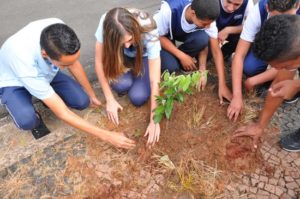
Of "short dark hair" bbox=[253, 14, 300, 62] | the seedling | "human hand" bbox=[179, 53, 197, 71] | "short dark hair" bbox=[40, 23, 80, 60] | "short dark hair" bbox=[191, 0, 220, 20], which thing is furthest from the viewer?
"human hand" bbox=[179, 53, 197, 71]

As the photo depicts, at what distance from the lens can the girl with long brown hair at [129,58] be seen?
2.26 m

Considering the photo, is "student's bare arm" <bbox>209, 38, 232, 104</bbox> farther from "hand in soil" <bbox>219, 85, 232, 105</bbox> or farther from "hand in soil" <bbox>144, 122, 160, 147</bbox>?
"hand in soil" <bbox>144, 122, 160, 147</bbox>

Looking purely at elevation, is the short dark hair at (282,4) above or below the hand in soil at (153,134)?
above

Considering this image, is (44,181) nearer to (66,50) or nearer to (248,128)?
(66,50)

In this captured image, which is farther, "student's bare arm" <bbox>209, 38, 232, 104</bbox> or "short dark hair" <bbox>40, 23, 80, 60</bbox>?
"student's bare arm" <bbox>209, 38, 232, 104</bbox>

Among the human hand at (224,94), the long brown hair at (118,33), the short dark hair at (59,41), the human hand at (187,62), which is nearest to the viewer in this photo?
the short dark hair at (59,41)

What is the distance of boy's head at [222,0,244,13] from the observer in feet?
8.75

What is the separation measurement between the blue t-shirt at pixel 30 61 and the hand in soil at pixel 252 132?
1336 millimetres

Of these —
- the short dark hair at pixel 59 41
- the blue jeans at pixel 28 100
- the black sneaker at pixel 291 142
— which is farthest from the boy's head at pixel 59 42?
the black sneaker at pixel 291 142

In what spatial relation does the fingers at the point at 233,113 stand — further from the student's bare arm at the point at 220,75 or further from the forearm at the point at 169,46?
the forearm at the point at 169,46

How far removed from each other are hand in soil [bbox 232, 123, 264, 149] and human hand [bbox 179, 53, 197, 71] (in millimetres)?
758

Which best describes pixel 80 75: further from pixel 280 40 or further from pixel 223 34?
pixel 280 40

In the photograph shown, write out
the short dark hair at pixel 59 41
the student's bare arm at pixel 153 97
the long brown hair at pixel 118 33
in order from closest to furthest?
the short dark hair at pixel 59 41
the long brown hair at pixel 118 33
the student's bare arm at pixel 153 97

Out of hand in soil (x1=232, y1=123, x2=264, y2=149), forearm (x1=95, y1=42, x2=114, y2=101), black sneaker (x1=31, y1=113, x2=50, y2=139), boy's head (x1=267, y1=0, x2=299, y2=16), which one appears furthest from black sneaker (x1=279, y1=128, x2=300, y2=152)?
black sneaker (x1=31, y1=113, x2=50, y2=139)
